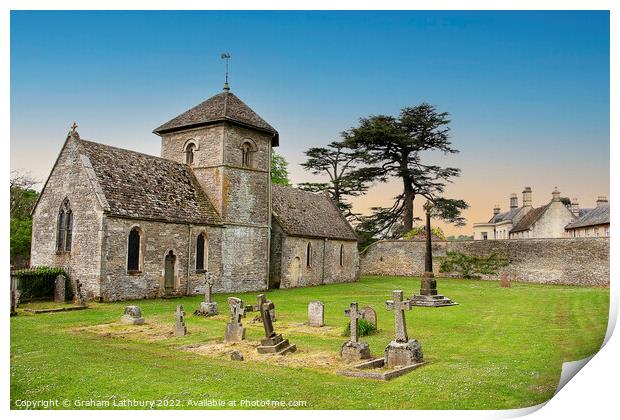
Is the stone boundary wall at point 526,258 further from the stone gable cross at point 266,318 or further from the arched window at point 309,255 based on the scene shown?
the stone gable cross at point 266,318

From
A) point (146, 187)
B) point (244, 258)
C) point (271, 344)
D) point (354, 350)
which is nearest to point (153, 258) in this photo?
point (146, 187)

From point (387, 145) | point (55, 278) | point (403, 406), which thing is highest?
point (387, 145)

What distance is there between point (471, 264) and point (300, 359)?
27338 millimetres

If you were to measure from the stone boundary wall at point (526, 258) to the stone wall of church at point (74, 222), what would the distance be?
20.5 metres

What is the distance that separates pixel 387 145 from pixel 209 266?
9.03 meters

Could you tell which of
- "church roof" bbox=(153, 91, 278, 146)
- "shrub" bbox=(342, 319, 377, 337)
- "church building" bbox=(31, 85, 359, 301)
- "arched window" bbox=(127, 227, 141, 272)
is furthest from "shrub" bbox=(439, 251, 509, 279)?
"shrub" bbox=(342, 319, 377, 337)

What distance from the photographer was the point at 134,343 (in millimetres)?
12758

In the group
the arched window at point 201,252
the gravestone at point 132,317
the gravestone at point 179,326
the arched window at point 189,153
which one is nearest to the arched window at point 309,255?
the arched window at point 201,252

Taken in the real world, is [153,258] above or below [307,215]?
below

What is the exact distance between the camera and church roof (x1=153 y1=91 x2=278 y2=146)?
25.7m

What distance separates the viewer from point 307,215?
33.1 meters

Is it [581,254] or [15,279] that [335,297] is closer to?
[15,279]

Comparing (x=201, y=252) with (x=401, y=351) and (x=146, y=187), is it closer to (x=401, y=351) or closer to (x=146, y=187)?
(x=146, y=187)

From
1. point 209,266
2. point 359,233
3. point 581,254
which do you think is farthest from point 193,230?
point 581,254
